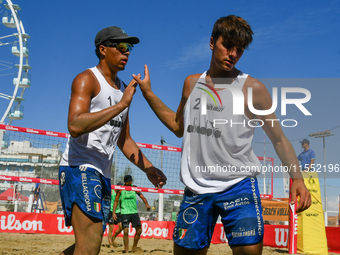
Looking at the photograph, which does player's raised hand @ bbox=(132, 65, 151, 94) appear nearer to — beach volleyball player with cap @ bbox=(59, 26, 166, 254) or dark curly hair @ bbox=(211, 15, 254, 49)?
beach volleyball player with cap @ bbox=(59, 26, 166, 254)

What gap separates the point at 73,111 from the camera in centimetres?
263

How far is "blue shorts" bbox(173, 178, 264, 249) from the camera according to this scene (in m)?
2.27

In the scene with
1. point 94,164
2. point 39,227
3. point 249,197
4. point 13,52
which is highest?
point 13,52

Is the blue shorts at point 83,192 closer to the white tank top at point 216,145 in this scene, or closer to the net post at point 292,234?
the white tank top at point 216,145

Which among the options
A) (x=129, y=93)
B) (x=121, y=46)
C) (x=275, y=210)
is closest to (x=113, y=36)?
(x=121, y=46)

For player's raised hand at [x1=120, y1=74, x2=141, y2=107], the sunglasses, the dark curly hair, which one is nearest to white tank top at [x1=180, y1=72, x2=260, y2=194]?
the dark curly hair

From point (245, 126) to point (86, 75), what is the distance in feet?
4.14

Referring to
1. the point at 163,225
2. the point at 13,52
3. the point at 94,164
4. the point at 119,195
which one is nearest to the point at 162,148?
the point at 119,195

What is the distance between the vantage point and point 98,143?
2.83 metres

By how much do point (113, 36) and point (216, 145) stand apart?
1306 millimetres

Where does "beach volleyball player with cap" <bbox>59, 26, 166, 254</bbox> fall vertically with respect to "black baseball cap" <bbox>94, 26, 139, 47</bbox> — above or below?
below

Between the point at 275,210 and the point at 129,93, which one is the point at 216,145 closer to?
the point at 129,93

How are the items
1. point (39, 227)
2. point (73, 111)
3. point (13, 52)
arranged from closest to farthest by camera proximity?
point (73, 111), point (39, 227), point (13, 52)

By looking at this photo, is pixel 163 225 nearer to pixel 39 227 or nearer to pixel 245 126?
pixel 39 227
